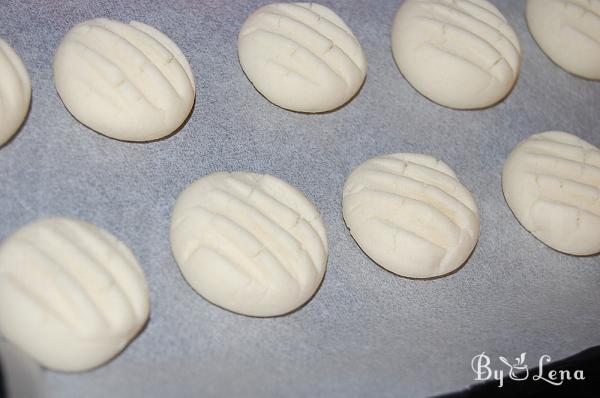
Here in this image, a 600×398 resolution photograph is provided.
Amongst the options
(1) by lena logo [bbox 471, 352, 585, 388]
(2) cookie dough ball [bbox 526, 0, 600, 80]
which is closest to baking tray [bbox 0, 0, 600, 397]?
(1) by lena logo [bbox 471, 352, 585, 388]

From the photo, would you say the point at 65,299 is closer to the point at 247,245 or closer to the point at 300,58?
the point at 247,245

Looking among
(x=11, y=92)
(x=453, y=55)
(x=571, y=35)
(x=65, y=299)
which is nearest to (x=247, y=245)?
(x=65, y=299)

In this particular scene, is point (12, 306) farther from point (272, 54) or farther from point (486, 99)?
point (486, 99)

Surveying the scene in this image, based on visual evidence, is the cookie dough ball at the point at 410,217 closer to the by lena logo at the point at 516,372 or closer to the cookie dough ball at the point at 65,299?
the by lena logo at the point at 516,372

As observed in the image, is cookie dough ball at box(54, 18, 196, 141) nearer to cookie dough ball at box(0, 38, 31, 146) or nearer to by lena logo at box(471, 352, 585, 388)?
cookie dough ball at box(0, 38, 31, 146)

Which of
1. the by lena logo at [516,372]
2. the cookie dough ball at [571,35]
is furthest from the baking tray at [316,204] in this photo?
the cookie dough ball at [571,35]

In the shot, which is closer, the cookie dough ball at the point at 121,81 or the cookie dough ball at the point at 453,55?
the cookie dough ball at the point at 121,81
